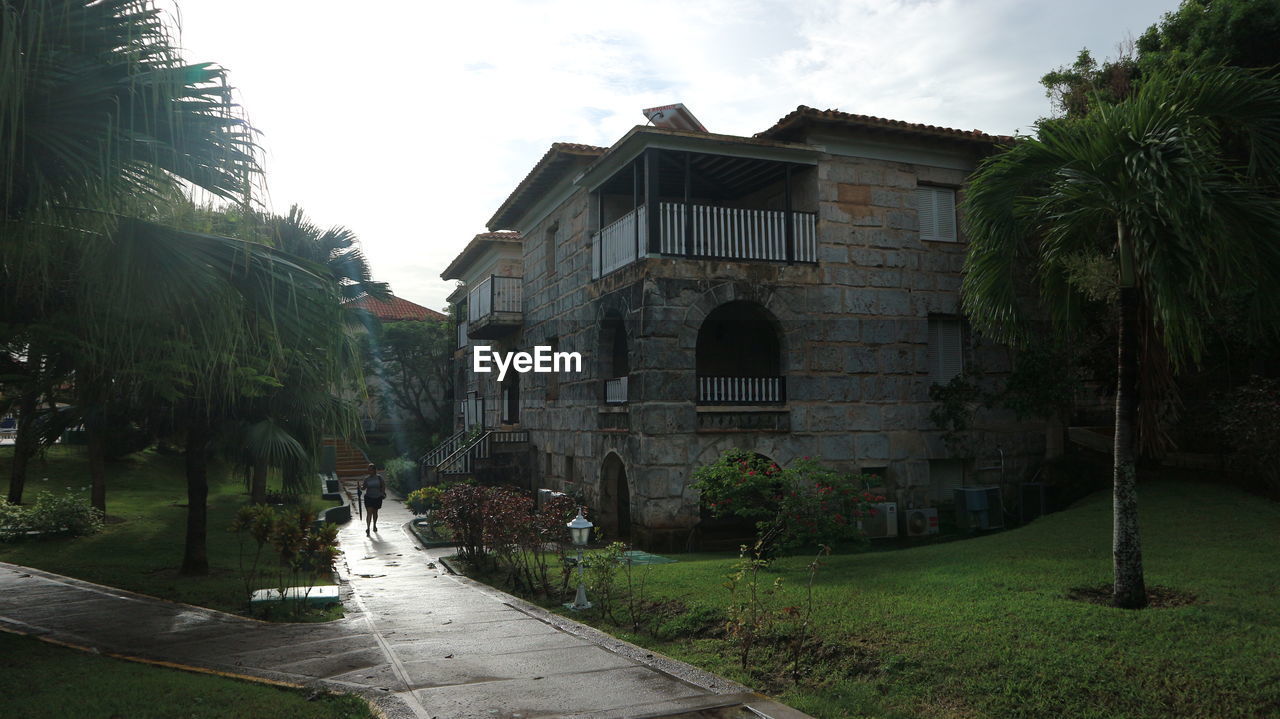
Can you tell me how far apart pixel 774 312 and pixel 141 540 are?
490 inches

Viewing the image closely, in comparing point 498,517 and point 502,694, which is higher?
point 498,517

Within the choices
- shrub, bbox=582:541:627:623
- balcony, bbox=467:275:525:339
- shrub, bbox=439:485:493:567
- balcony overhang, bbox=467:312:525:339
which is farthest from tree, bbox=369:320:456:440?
shrub, bbox=582:541:627:623

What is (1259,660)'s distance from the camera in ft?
19.0

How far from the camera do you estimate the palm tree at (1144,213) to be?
276 inches

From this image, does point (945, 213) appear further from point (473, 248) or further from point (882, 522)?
point (473, 248)

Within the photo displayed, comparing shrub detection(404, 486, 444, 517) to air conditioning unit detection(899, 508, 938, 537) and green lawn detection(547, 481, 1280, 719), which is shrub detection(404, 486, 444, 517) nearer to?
air conditioning unit detection(899, 508, 938, 537)

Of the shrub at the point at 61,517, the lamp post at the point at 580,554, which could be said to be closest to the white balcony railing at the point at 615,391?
the lamp post at the point at 580,554

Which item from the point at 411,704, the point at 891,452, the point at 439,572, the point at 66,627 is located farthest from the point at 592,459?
the point at 411,704

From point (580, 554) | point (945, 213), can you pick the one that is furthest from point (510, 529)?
point (945, 213)

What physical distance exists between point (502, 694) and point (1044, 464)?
14.7 metres

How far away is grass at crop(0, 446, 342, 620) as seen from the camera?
1134 centimetres

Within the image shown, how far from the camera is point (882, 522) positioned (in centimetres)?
1614

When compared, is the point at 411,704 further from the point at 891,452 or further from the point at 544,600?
the point at 891,452

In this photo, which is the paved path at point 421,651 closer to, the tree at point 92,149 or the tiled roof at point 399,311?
the tree at point 92,149
